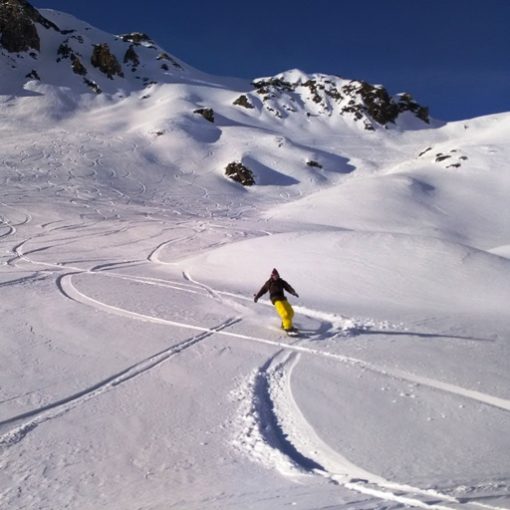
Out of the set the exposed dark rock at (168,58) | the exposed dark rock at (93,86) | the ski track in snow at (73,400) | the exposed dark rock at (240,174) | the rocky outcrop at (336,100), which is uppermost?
the exposed dark rock at (168,58)

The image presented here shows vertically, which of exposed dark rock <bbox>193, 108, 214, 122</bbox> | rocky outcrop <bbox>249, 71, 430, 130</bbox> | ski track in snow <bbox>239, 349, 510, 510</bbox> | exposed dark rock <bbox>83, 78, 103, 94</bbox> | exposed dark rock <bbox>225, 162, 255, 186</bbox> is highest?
rocky outcrop <bbox>249, 71, 430, 130</bbox>

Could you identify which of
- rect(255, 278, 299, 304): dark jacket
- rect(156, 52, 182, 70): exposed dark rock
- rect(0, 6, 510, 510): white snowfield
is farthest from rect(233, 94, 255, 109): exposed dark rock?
rect(255, 278, 299, 304): dark jacket

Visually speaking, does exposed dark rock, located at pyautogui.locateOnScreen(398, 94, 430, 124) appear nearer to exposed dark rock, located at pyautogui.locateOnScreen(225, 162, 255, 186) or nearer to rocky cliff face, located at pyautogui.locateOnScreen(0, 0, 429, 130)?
rocky cliff face, located at pyautogui.locateOnScreen(0, 0, 429, 130)

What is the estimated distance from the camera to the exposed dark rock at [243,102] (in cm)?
6700

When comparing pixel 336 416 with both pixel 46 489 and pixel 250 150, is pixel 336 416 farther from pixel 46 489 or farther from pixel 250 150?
Result: pixel 250 150

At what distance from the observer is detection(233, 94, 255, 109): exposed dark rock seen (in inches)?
2638

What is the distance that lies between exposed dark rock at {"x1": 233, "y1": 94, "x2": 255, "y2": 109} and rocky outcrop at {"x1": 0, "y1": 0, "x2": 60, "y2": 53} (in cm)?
3126

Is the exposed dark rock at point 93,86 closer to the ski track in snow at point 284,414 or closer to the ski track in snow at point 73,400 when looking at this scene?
the ski track in snow at point 284,414

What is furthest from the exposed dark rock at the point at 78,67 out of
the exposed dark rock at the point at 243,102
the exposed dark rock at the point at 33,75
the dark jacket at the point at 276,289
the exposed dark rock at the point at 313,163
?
the dark jacket at the point at 276,289

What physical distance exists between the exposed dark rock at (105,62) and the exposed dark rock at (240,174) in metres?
39.4

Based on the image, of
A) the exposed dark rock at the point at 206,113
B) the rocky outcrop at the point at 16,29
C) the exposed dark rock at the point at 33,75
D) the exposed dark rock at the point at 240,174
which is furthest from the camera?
the rocky outcrop at the point at 16,29

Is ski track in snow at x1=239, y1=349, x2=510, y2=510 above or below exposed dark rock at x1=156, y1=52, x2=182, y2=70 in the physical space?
below

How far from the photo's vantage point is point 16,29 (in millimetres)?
61375

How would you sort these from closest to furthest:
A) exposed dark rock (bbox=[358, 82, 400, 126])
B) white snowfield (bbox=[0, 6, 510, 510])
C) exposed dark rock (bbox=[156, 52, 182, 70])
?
white snowfield (bbox=[0, 6, 510, 510]), exposed dark rock (bbox=[358, 82, 400, 126]), exposed dark rock (bbox=[156, 52, 182, 70])
